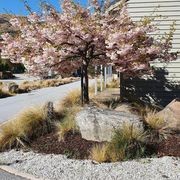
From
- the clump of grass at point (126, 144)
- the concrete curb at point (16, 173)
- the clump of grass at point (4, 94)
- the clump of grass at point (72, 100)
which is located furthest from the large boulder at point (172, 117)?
the clump of grass at point (4, 94)

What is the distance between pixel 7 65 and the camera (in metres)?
61.1

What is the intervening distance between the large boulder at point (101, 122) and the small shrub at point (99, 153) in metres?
0.69

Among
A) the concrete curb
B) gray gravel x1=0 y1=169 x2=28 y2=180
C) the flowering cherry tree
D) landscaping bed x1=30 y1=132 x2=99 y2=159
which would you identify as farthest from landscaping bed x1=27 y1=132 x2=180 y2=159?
the flowering cherry tree

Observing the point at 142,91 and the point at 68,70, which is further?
the point at 142,91

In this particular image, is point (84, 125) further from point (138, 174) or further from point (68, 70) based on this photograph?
point (68, 70)

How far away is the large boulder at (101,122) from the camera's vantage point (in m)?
9.38

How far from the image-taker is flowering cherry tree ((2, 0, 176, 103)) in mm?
11469

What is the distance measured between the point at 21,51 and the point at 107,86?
13.6 m

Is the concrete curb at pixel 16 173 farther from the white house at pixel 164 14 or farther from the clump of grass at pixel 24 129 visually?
the white house at pixel 164 14

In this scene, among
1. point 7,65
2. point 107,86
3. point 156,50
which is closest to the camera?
point 156,50

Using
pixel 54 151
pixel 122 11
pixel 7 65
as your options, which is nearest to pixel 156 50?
pixel 122 11

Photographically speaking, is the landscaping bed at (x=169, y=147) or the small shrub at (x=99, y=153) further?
the landscaping bed at (x=169, y=147)

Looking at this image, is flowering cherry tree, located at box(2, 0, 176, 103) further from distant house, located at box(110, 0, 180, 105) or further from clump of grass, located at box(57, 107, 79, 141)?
distant house, located at box(110, 0, 180, 105)

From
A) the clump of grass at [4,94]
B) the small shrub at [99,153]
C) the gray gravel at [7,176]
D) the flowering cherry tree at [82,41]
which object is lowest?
the clump of grass at [4,94]
